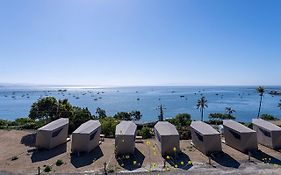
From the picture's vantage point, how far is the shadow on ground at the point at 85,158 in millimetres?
22444

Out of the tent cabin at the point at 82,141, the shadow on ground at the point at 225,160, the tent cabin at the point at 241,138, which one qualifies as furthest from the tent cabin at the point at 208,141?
the tent cabin at the point at 82,141

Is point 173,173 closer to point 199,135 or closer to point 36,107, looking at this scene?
point 199,135

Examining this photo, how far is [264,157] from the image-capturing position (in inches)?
937

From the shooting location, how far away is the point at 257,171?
65.2 feet

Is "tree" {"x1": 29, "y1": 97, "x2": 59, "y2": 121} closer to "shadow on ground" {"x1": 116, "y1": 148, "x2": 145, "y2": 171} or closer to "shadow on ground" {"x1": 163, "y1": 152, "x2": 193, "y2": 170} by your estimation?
"shadow on ground" {"x1": 116, "y1": 148, "x2": 145, "y2": 171}

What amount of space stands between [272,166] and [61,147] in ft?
75.2

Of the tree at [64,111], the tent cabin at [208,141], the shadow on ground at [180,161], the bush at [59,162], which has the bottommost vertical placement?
the shadow on ground at [180,161]

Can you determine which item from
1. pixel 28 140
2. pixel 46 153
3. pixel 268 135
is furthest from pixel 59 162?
pixel 268 135

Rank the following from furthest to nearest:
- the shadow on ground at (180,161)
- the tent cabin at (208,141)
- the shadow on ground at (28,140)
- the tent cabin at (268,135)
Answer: the shadow on ground at (28,140) < the tent cabin at (268,135) < the tent cabin at (208,141) < the shadow on ground at (180,161)

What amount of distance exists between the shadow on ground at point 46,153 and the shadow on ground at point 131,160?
287 inches

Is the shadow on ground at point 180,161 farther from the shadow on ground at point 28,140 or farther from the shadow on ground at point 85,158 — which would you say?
the shadow on ground at point 28,140

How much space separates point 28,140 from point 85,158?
11.4 m

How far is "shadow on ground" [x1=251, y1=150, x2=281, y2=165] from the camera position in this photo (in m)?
22.7

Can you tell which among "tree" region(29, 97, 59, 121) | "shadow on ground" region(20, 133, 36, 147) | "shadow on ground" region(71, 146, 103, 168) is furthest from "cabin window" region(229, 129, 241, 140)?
"tree" region(29, 97, 59, 121)
